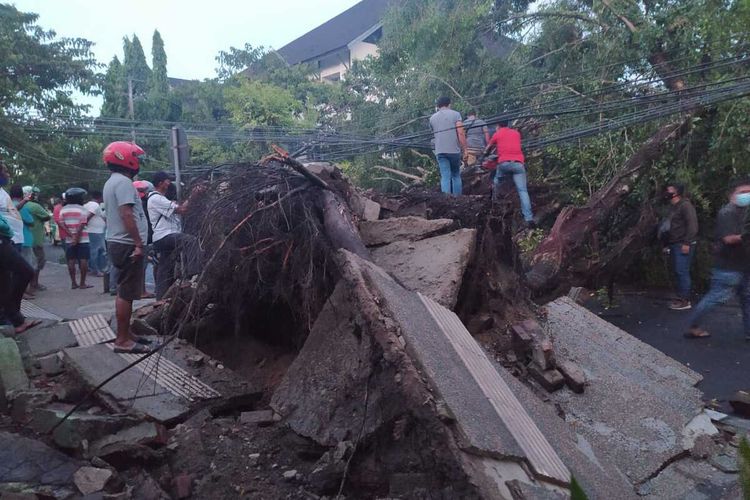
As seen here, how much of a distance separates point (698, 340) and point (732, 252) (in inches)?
60.0

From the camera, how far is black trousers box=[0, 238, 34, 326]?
492 centimetres

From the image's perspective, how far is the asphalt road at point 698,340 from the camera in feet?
18.9

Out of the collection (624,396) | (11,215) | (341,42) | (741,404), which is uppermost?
(341,42)

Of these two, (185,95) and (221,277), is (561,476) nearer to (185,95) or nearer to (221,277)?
(221,277)

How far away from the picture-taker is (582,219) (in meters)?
8.51

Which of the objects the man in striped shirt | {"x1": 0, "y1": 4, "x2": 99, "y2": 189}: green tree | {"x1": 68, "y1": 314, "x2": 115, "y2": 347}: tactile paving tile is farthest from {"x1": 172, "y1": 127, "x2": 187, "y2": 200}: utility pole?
{"x1": 0, "y1": 4, "x2": 99, "y2": 189}: green tree

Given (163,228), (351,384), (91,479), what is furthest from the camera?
(163,228)

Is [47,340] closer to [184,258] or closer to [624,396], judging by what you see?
[184,258]

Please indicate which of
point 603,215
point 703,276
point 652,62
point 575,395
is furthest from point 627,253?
point 575,395

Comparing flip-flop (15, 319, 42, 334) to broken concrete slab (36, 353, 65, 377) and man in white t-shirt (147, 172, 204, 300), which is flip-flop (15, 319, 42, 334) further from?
man in white t-shirt (147, 172, 204, 300)

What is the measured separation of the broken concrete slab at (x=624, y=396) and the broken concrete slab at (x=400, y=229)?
1.44 m

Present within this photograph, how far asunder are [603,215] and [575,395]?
5.06 m

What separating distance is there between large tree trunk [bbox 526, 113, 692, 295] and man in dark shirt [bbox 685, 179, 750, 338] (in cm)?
217

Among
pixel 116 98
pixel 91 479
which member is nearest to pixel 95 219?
pixel 91 479
